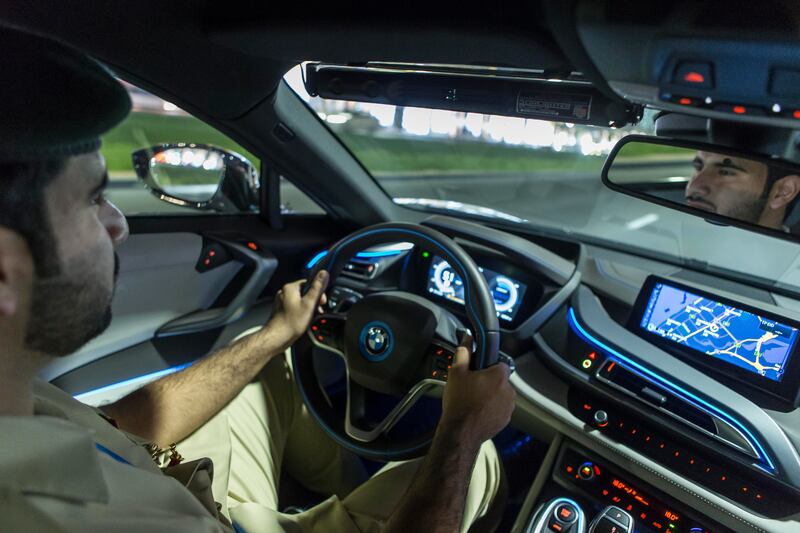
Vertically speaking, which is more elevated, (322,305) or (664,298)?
(664,298)

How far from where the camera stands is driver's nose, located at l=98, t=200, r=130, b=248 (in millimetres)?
1220

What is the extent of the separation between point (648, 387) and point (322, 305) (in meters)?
1.21

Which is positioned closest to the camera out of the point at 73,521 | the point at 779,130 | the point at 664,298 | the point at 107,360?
the point at 73,521

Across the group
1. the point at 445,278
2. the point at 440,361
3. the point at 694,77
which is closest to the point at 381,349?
the point at 440,361

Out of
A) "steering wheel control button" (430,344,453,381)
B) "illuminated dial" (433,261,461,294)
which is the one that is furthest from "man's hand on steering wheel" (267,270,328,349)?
"illuminated dial" (433,261,461,294)

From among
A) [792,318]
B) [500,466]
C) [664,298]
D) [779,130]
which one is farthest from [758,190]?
[500,466]

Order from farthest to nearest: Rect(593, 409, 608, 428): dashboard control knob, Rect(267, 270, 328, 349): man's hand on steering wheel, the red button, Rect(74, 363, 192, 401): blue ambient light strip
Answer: Rect(74, 363, 192, 401): blue ambient light strip → Rect(267, 270, 328, 349): man's hand on steering wheel → Rect(593, 409, 608, 428): dashboard control knob → the red button

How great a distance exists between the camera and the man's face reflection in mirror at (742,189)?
60.1 inches

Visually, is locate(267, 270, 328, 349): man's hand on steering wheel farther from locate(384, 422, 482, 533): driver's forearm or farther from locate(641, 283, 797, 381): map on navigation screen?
locate(641, 283, 797, 381): map on navigation screen

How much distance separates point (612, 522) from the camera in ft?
6.13

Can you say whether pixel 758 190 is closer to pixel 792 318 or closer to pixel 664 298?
pixel 792 318

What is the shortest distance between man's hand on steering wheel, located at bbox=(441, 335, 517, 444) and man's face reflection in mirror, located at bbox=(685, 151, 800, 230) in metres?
0.79

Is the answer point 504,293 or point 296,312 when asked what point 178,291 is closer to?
point 296,312

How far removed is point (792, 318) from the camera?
1782 mm
